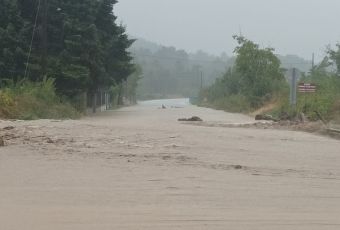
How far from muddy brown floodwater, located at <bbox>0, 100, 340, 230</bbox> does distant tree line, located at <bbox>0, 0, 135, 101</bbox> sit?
19.1 m

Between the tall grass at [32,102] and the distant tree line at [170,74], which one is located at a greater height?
the distant tree line at [170,74]

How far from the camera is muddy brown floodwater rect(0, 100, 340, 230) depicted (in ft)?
22.0

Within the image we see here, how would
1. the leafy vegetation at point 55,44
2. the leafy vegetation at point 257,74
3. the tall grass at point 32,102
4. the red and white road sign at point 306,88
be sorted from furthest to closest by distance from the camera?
the leafy vegetation at point 257,74
the leafy vegetation at point 55,44
the red and white road sign at point 306,88
the tall grass at point 32,102

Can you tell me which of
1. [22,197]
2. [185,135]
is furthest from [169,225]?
[185,135]

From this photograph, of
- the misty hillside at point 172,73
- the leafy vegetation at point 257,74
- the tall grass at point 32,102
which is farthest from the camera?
the misty hillside at point 172,73

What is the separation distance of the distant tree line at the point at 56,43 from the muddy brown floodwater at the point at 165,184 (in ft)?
62.6

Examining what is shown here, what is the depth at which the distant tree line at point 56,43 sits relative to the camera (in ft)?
113

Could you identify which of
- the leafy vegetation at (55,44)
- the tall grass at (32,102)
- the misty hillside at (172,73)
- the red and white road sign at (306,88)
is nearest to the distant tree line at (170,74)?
the misty hillside at (172,73)

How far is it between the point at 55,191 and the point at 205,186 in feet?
7.50

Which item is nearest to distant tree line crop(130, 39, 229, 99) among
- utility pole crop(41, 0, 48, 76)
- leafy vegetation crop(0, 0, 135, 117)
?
leafy vegetation crop(0, 0, 135, 117)

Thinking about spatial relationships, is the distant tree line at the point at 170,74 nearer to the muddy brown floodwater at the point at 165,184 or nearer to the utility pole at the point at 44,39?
the utility pole at the point at 44,39

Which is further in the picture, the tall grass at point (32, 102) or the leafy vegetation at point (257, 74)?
the leafy vegetation at point (257, 74)

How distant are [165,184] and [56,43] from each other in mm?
30227

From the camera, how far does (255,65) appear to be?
158 ft
